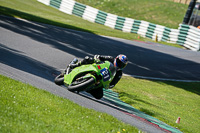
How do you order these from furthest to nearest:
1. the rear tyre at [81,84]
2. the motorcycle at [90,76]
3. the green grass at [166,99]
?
the green grass at [166,99]
the motorcycle at [90,76]
the rear tyre at [81,84]

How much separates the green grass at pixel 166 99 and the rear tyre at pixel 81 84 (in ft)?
8.99

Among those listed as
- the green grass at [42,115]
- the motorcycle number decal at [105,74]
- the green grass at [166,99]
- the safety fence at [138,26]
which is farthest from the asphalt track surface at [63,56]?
the safety fence at [138,26]

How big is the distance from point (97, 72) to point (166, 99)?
571 cm

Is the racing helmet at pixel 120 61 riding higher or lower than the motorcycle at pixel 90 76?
higher

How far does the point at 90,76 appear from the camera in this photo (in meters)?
8.13

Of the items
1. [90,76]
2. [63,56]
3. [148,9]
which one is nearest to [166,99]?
[63,56]

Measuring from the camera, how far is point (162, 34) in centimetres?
2877

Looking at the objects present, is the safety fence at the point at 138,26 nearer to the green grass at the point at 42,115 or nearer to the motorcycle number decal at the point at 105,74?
the motorcycle number decal at the point at 105,74

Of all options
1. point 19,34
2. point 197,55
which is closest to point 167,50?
point 197,55

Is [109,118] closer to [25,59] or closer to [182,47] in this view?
[25,59]

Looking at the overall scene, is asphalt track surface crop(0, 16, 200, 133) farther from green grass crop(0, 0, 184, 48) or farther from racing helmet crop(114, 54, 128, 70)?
green grass crop(0, 0, 184, 48)

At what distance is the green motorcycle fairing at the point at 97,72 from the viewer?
325 inches

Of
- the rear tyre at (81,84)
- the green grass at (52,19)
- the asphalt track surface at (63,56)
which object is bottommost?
the green grass at (52,19)

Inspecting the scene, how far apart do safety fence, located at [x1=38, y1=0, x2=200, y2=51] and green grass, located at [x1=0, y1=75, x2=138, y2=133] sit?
21.4m
